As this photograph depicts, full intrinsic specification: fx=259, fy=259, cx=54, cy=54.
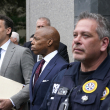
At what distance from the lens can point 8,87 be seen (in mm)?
3473

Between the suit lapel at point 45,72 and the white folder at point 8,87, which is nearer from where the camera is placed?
the suit lapel at point 45,72

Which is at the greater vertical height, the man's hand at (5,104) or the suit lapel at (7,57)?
the suit lapel at (7,57)

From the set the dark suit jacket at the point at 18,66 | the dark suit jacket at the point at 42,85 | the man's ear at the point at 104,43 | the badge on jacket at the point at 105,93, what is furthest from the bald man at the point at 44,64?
the badge on jacket at the point at 105,93

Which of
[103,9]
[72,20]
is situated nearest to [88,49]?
[103,9]

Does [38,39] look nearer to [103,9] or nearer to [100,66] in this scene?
[100,66]

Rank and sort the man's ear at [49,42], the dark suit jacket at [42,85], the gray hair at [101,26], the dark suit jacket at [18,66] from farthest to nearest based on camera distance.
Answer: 1. the dark suit jacket at [18,66]
2. the man's ear at [49,42]
3. the dark suit jacket at [42,85]
4. the gray hair at [101,26]

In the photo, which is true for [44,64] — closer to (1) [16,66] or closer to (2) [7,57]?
(1) [16,66]

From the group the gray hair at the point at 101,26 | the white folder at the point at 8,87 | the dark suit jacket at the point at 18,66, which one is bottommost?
the white folder at the point at 8,87

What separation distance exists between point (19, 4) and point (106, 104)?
1196 cm

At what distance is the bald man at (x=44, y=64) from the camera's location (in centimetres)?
301

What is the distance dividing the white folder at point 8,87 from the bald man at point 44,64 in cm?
43

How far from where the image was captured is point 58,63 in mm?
3211

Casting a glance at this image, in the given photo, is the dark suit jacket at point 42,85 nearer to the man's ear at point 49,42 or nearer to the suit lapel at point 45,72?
the suit lapel at point 45,72

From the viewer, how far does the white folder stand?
3434mm
